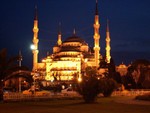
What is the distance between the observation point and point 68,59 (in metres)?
67.0

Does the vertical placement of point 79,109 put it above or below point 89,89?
below

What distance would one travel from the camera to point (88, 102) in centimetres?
1572

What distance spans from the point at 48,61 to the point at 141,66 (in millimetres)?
29425

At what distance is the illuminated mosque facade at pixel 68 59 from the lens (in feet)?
198

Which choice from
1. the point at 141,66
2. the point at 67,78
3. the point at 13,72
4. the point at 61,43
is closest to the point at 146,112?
the point at 13,72

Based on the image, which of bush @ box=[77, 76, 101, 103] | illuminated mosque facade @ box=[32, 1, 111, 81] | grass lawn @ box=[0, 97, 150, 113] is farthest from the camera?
illuminated mosque facade @ box=[32, 1, 111, 81]

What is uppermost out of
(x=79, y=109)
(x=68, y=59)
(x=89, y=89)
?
(x=68, y=59)

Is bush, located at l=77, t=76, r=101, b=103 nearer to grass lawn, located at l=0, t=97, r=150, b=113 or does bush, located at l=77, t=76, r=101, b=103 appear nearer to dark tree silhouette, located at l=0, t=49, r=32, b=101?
grass lawn, located at l=0, t=97, r=150, b=113

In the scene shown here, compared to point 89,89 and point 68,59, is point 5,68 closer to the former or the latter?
point 89,89

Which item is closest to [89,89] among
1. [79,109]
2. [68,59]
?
[79,109]

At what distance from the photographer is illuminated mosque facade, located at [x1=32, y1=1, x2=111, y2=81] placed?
198ft

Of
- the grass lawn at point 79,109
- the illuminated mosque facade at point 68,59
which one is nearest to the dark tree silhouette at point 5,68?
the grass lawn at point 79,109

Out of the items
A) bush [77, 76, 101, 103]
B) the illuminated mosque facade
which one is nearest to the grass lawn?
bush [77, 76, 101, 103]

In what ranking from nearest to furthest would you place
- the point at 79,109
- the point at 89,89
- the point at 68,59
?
the point at 79,109, the point at 89,89, the point at 68,59
